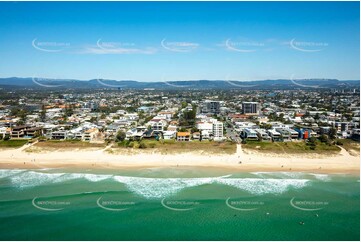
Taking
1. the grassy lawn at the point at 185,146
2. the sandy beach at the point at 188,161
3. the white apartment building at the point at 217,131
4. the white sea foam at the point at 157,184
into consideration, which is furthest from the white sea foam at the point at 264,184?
the white apartment building at the point at 217,131

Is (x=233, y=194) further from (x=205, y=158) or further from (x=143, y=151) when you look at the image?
(x=143, y=151)

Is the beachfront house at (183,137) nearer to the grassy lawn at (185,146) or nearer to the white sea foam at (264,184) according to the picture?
the grassy lawn at (185,146)

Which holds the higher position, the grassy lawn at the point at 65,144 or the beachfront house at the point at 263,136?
the beachfront house at the point at 263,136

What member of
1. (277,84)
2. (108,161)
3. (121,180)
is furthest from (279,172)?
(277,84)

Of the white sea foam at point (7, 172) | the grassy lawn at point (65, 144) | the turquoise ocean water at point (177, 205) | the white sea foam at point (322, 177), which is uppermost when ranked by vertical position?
the grassy lawn at point (65, 144)

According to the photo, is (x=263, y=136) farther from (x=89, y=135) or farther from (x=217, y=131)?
(x=89, y=135)

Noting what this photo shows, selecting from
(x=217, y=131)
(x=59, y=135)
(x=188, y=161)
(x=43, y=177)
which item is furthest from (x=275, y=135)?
(x=59, y=135)

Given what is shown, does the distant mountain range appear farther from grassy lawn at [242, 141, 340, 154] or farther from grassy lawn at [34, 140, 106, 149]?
grassy lawn at [242, 141, 340, 154]

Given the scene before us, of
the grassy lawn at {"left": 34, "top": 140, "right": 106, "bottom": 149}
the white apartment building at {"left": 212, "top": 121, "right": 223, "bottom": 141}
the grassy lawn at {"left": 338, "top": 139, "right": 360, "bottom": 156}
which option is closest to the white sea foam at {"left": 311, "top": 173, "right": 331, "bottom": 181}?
the grassy lawn at {"left": 338, "top": 139, "right": 360, "bottom": 156}
